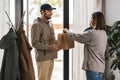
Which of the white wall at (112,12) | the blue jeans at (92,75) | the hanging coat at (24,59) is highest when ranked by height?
the white wall at (112,12)

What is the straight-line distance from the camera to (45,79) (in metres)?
3.30

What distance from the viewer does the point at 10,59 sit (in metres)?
2.38

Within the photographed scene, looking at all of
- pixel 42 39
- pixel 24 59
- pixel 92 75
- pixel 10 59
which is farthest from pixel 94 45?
pixel 10 59

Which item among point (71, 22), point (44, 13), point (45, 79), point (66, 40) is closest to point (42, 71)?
point (45, 79)

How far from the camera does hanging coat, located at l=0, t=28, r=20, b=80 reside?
234 cm

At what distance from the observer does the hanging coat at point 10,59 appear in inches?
92.3

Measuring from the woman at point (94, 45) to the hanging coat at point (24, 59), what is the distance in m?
0.87

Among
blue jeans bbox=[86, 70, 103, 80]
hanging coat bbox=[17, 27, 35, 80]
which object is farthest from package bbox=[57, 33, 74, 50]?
hanging coat bbox=[17, 27, 35, 80]

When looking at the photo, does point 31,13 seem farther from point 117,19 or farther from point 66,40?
point 117,19

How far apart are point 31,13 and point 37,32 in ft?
3.09

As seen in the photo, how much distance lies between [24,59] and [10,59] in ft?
0.49

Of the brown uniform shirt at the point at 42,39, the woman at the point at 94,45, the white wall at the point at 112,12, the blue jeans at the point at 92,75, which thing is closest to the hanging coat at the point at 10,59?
the brown uniform shirt at the point at 42,39

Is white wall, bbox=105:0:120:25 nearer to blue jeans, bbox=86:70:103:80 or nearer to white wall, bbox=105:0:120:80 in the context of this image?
white wall, bbox=105:0:120:80

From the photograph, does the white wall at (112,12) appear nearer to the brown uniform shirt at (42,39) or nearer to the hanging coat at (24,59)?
the brown uniform shirt at (42,39)
